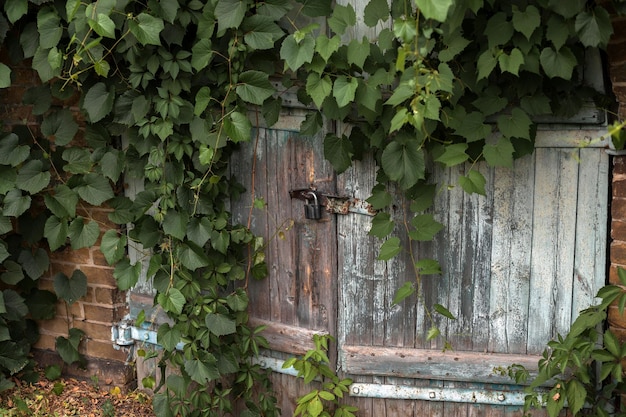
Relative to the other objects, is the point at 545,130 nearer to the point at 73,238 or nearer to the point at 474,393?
the point at 474,393

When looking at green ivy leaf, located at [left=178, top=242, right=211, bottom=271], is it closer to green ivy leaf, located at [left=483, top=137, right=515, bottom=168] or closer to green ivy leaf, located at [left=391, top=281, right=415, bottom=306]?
green ivy leaf, located at [left=391, top=281, right=415, bottom=306]

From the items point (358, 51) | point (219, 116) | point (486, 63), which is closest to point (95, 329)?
point (219, 116)

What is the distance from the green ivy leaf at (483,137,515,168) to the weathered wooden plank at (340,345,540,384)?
2.92 ft

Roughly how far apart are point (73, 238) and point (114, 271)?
0.25m

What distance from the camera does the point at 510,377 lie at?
133 inches

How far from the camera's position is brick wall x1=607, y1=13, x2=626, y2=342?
2.91 m

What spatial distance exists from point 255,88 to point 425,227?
931 mm

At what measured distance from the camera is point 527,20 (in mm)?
2846

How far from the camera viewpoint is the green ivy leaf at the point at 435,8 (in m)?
2.51

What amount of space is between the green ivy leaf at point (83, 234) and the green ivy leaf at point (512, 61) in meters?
2.06

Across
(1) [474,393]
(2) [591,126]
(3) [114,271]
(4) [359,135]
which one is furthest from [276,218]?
(2) [591,126]

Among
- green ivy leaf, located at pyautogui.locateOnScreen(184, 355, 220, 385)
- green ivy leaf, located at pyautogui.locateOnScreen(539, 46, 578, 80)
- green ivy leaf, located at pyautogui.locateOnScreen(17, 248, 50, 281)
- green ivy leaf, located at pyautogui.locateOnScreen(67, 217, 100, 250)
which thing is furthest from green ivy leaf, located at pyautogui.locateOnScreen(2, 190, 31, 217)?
green ivy leaf, located at pyautogui.locateOnScreen(539, 46, 578, 80)

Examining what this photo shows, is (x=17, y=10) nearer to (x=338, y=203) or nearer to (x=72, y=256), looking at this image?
(x=72, y=256)

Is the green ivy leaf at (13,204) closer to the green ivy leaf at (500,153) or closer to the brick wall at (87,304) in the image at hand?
the brick wall at (87,304)
